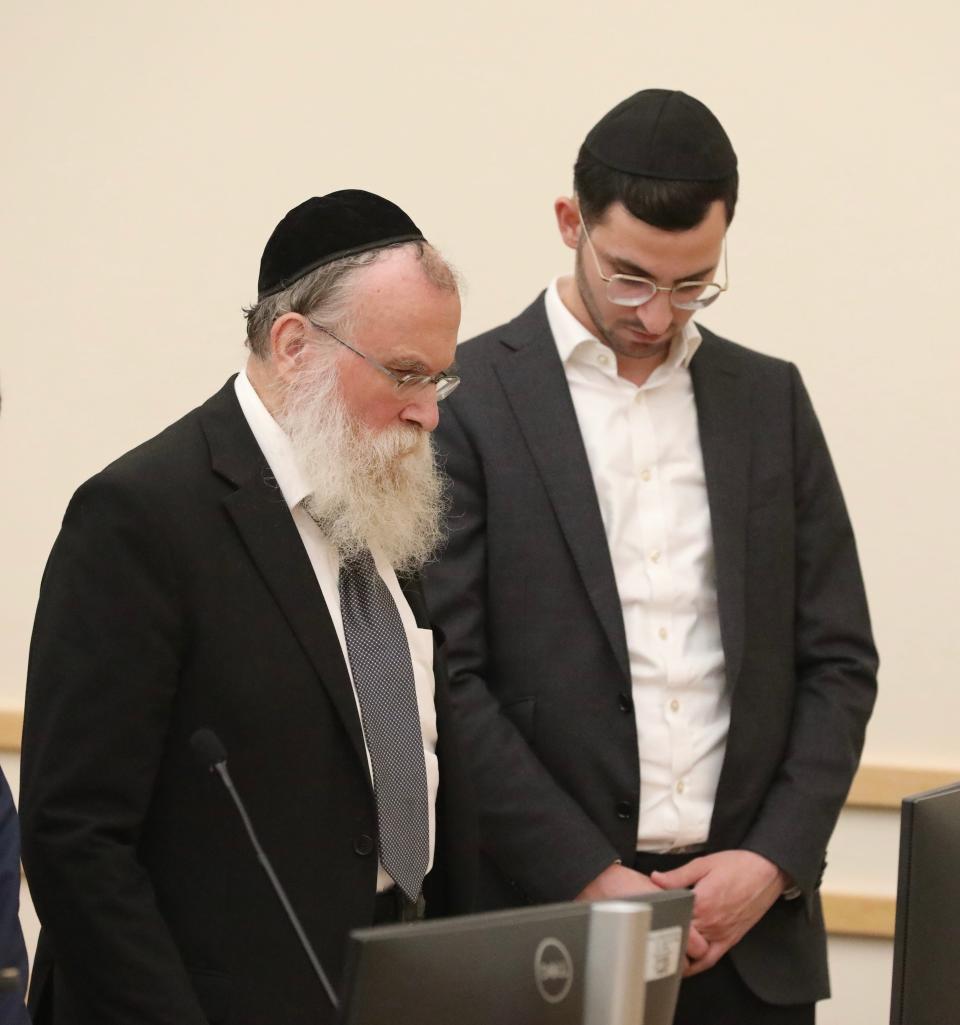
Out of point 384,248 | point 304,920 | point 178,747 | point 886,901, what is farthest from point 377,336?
point 886,901

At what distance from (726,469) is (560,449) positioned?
10.6 inches

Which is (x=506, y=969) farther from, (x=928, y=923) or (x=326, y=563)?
(x=326, y=563)

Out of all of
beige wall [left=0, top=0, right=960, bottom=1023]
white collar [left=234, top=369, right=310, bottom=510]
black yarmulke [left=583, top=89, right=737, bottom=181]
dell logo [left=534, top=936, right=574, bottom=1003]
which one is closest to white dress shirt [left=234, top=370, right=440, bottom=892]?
white collar [left=234, top=369, right=310, bottom=510]

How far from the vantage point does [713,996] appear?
2.49m

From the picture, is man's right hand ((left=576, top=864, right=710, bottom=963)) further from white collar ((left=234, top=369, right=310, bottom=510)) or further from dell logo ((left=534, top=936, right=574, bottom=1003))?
dell logo ((left=534, top=936, right=574, bottom=1003))

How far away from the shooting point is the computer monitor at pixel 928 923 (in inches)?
69.3

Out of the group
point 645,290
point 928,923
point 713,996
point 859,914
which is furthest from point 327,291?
point 859,914

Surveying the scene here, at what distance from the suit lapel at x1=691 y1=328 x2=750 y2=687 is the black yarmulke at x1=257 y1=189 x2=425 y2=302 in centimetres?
69

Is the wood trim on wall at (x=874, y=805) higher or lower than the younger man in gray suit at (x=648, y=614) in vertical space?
lower

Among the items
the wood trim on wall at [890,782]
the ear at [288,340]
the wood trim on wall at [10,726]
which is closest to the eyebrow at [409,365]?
the ear at [288,340]

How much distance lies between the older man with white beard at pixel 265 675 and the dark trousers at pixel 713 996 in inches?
18.0

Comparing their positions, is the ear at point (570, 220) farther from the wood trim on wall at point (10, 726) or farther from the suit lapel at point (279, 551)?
the wood trim on wall at point (10, 726)

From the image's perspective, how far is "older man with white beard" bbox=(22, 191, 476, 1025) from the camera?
70.6 inches

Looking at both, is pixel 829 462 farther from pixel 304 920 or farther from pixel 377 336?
pixel 304 920
